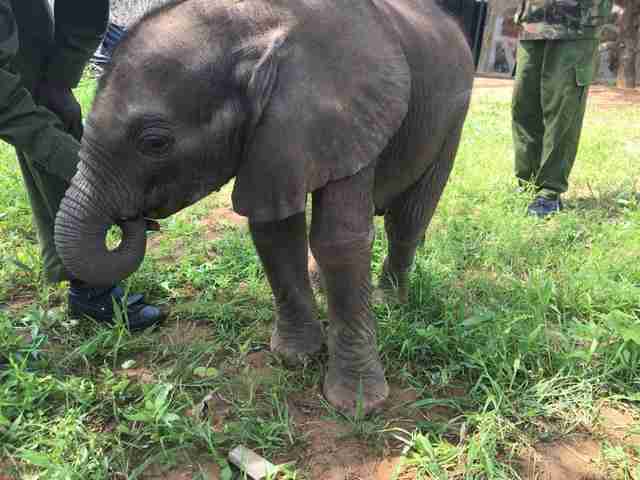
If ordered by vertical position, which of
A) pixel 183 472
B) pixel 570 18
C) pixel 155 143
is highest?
pixel 570 18

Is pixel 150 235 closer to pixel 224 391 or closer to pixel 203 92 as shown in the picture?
pixel 224 391

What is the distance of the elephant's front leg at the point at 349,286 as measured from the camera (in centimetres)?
186

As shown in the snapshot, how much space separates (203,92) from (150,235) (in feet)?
8.29

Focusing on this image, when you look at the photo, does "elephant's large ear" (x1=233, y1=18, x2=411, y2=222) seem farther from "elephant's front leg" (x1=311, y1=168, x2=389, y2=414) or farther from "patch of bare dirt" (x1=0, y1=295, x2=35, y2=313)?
"patch of bare dirt" (x1=0, y1=295, x2=35, y2=313)

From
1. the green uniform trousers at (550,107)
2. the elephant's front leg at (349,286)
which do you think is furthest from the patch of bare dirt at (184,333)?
the green uniform trousers at (550,107)

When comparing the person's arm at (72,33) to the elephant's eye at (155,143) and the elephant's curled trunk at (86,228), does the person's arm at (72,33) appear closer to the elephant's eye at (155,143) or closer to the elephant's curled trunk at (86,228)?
the elephant's curled trunk at (86,228)

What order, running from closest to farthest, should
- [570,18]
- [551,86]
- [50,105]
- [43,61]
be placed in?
1. [43,61]
2. [50,105]
3. [570,18]
4. [551,86]

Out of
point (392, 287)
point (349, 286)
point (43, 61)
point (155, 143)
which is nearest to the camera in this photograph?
point (155, 143)

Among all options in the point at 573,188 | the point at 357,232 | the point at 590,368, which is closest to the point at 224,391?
the point at 357,232

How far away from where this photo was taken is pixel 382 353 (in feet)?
8.05

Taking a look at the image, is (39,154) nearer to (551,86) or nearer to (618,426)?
(618,426)

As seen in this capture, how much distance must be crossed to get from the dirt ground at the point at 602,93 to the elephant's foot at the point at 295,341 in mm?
9245

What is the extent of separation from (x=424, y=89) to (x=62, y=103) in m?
1.76

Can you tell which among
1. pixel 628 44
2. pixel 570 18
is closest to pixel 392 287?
pixel 570 18
